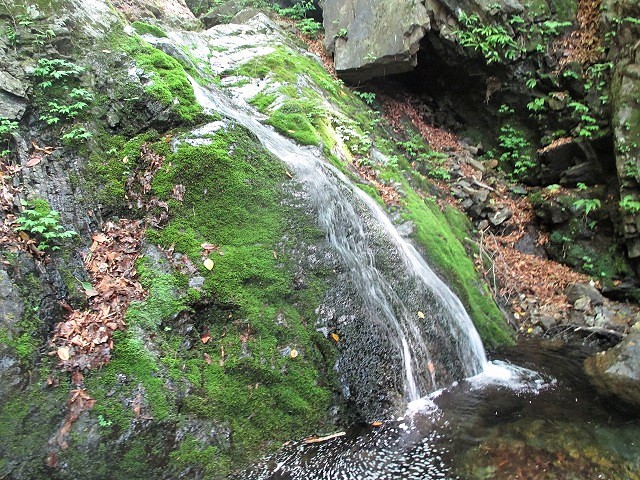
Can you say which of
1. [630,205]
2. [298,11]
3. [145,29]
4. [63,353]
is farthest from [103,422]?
[298,11]

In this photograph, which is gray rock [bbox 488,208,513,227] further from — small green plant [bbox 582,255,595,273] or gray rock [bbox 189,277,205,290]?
gray rock [bbox 189,277,205,290]

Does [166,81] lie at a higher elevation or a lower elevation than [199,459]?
higher

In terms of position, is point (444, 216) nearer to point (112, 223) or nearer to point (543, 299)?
point (543, 299)

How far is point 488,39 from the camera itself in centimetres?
1006

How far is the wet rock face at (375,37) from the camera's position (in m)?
9.89

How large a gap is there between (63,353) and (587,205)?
9.42m

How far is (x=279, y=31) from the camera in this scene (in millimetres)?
11594

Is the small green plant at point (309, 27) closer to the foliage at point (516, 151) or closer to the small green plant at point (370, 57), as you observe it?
the small green plant at point (370, 57)

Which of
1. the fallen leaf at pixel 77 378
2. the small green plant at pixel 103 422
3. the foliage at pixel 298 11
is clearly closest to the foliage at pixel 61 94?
the fallen leaf at pixel 77 378

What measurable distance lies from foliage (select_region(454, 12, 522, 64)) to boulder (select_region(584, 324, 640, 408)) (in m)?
7.22

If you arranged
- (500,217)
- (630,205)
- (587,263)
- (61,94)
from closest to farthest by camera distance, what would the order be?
1. (61,94)
2. (630,205)
3. (587,263)
4. (500,217)

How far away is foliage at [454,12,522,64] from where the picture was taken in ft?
33.2

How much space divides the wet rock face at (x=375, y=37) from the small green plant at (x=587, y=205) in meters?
4.84

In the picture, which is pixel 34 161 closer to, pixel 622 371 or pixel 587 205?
pixel 622 371
